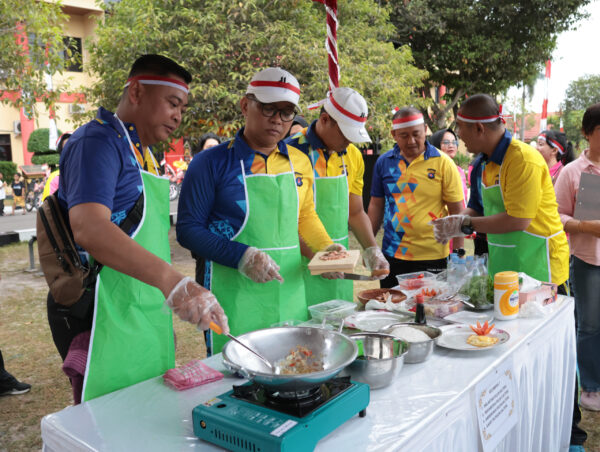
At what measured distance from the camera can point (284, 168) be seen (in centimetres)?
232

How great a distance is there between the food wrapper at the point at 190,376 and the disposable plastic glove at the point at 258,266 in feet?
1.58

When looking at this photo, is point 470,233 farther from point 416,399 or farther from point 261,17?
point 261,17

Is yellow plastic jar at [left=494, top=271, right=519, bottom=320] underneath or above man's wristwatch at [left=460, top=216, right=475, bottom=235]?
underneath

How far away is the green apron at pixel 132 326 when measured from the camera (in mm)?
1625

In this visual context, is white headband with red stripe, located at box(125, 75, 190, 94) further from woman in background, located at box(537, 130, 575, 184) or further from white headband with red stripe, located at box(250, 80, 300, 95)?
woman in background, located at box(537, 130, 575, 184)

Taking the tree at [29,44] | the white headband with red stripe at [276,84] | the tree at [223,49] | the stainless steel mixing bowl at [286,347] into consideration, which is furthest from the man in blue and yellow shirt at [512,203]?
the tree at [29,44]

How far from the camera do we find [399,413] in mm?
1341

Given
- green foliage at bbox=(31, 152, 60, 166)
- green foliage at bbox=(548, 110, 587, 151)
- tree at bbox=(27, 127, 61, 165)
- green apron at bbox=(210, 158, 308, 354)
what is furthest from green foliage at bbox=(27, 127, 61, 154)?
green foliage at bbox=(548, 110, 587, 151)

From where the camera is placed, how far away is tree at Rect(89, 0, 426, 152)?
291 inches

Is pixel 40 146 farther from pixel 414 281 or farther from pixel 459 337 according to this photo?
pixel 459 337

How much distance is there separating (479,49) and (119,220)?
1293 cm

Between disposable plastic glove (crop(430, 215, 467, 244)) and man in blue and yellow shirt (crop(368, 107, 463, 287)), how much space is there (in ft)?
1.52

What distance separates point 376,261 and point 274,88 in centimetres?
103

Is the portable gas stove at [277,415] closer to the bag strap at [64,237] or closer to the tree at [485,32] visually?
the bag strap at [64,237]
